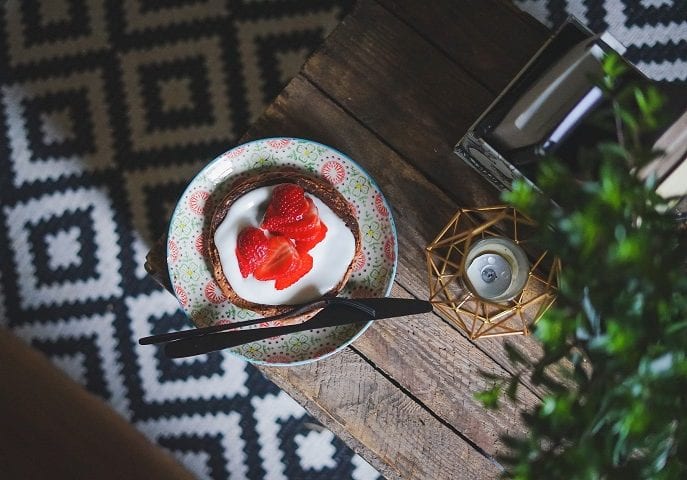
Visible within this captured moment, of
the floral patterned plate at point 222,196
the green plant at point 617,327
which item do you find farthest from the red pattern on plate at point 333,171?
the green plant at point 617,327

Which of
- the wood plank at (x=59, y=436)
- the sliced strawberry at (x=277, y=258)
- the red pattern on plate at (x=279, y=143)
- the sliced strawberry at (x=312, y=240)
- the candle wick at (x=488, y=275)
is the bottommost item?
the wood plank at (x=59, y=436)

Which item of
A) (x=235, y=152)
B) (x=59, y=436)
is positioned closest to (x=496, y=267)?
(x=235, y=152)

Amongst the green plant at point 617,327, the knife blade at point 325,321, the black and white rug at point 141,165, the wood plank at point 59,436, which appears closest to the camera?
the green plant at point 617,327

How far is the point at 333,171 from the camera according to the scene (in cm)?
82

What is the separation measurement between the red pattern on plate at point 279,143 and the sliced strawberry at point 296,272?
Result: 129 mm

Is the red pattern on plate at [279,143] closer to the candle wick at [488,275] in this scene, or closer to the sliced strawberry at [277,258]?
the sliced strawberry at [277,258]

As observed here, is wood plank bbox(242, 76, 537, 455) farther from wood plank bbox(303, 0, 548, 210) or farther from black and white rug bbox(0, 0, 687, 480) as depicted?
black and white rug bbox(0, 0, 687, 480)

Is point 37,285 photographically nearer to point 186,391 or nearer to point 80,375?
point 80,375

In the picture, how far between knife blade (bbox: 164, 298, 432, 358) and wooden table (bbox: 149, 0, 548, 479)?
0.05 meters

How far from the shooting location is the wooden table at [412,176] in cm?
82

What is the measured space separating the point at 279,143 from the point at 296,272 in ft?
0.50

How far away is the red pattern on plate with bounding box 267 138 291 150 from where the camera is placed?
807 millimetres

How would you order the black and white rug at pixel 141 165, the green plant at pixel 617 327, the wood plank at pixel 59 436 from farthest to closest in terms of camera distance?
the black and white rug at pixel 141 165
the wood plank at pixel 59 436
the green plant at pixel 617 327

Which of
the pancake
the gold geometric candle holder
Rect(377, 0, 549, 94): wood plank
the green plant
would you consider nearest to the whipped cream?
the pancake
